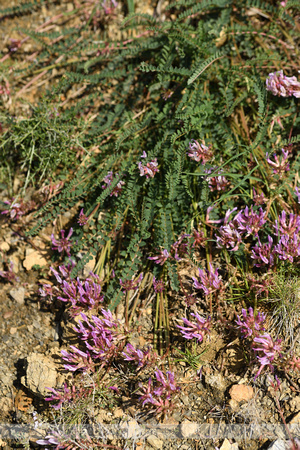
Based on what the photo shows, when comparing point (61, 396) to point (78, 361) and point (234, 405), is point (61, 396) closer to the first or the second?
point (78, 361)

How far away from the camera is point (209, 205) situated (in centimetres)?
289

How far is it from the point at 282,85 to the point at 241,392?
2.22 metres

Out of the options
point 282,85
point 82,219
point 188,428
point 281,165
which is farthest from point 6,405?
point 282,85

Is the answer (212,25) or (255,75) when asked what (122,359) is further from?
(212,25)

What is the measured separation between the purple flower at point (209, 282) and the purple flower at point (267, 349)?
45 centimetres

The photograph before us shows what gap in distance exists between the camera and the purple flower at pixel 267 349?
243cm

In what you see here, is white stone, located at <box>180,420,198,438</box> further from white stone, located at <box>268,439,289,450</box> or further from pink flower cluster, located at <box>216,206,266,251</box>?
pink flower cluster, located at <box>216,206,266,251</box>

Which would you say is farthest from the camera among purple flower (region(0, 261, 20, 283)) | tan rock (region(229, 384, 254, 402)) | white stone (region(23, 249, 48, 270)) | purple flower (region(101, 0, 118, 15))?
purple flower (region(101, 0, 118, 15))

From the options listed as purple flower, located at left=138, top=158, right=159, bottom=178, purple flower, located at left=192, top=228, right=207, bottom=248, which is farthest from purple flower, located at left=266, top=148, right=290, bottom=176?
purple flower, located at left=138, top=158, right=159, bottom=178

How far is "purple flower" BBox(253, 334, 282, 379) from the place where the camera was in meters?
2.43

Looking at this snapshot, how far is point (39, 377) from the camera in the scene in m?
2.75

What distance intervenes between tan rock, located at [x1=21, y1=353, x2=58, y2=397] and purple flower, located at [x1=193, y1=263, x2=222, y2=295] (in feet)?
3.91

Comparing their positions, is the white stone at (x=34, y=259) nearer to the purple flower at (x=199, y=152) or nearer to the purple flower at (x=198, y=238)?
the purple flower at (x=198, y=238)

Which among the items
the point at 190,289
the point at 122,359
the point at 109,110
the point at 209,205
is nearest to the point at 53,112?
the point at 109,110
